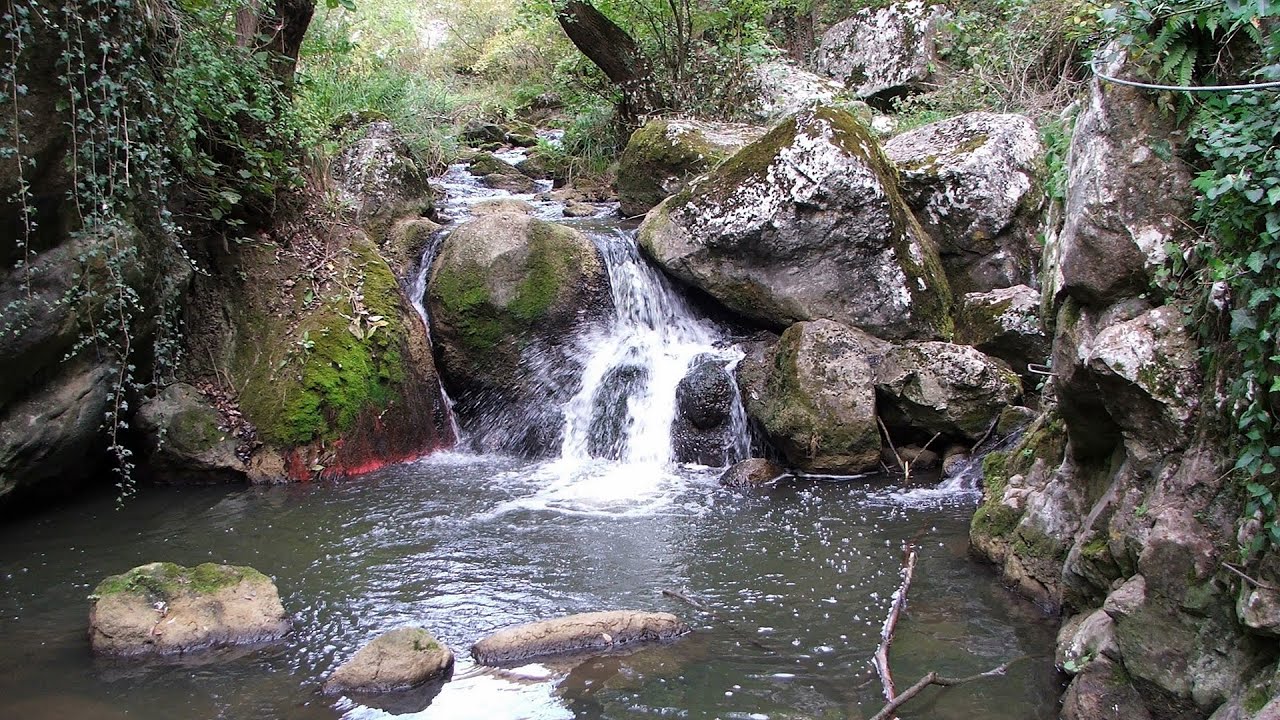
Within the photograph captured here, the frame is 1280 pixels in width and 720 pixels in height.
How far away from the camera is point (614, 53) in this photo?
40.2 ft

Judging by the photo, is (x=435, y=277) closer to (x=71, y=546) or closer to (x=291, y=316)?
(x=291, y=316)

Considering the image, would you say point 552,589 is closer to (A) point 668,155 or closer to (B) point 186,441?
(B) point 186,441

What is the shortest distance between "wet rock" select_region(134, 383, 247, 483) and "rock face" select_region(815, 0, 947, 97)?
1063cm

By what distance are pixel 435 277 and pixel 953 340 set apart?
4.99 metres

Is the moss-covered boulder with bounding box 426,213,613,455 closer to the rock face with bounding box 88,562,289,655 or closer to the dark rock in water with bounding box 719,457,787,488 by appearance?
the dark rock in water with bounding box 719,457,787,488

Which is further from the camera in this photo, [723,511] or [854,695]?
[723,511]

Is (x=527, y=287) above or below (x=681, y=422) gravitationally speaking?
above

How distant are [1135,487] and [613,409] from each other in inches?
194

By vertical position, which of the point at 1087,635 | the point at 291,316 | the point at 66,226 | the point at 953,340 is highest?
the point at 66,226

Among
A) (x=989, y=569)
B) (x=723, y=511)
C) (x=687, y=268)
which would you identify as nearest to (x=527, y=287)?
(x=687, y=268)

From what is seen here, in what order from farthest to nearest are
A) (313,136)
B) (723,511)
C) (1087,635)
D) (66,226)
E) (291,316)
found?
(313,136)
(291,316)
(723,511)
(66,226)
(1087,635)

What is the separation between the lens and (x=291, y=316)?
777cm

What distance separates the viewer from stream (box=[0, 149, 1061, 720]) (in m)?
3.87

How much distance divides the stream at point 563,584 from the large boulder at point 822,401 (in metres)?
0.29
